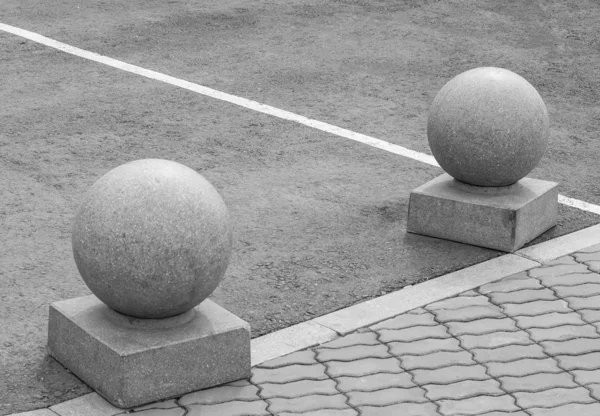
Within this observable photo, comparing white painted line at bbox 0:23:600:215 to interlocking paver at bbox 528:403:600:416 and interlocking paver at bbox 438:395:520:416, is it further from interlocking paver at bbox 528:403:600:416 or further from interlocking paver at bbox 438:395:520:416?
interlocking paver at bbox 438:395:520:416

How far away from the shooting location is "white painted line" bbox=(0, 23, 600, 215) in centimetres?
1122

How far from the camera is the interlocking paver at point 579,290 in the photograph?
8.51m

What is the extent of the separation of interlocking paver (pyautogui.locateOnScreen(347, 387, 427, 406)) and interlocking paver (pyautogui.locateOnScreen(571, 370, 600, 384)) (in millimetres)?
1012

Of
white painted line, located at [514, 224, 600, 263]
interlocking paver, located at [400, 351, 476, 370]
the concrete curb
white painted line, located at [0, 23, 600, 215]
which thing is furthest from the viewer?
white painted line, located at [0, 23, 600, 215]

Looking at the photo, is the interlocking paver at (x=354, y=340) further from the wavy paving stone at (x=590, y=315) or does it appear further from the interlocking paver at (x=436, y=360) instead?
the wavy paving stone at (x=590, y=315)

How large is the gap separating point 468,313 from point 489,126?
5.30 ft

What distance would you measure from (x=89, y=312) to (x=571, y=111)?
729cm

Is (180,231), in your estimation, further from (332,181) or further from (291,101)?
(291,101)

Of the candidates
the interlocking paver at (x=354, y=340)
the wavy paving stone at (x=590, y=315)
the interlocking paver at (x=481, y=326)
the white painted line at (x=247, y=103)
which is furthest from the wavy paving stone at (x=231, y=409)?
the white painted line at (x=247, y=103)

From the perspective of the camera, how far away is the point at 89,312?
23.5ft

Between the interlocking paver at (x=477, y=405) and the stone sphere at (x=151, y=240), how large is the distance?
61.6 inches

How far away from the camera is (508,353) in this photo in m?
7.60

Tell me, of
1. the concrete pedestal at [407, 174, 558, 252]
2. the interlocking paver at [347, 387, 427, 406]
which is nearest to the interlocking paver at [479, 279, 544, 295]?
the concrete pedestal at [407, 174, 558, 252]

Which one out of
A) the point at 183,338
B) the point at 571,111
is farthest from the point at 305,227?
the point at 571,111
